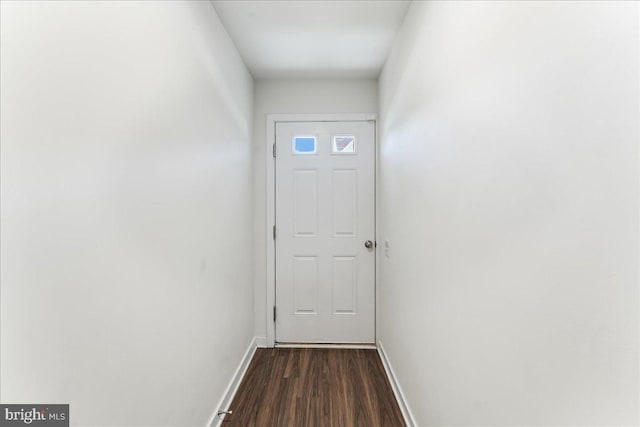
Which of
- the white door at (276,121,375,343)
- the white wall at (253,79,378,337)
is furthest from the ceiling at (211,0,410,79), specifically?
the white door at (276,121,375,343)

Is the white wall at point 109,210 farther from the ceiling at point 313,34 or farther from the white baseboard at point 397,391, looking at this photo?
the white baseboard at point 397,391

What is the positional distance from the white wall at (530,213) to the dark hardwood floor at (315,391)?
0.57 m

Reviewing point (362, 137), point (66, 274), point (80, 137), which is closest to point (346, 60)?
point (362, 137)

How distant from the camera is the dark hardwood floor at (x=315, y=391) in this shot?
2121 millimetres

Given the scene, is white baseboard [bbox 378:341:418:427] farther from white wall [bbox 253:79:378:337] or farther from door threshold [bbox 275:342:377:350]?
white wall [bbox 253:79:378:337]

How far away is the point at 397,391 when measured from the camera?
2346 millimetres

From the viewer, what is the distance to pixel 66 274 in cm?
90

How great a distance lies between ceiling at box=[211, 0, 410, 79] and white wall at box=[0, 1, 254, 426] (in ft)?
1.09

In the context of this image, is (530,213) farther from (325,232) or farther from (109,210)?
(325,232)

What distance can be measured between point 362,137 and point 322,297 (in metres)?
1.55

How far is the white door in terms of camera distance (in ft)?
10.5

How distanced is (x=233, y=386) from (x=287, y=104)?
2.39m

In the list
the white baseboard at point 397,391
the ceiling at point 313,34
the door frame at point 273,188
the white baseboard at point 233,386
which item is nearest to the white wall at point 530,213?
the white baseboard at point 397,391

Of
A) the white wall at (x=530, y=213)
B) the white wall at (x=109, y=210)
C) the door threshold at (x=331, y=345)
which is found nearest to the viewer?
the white wall at (x=530, y=213)
